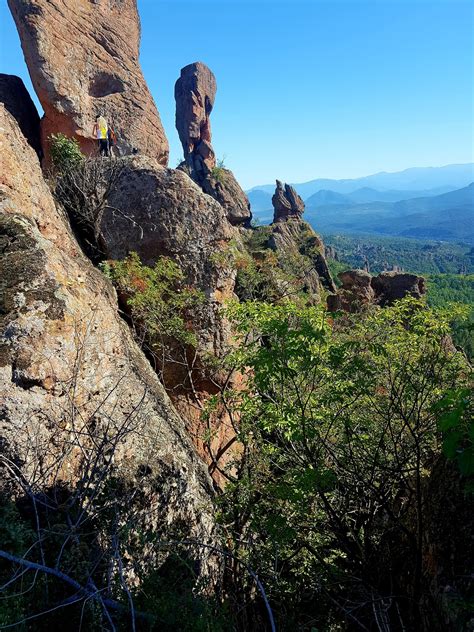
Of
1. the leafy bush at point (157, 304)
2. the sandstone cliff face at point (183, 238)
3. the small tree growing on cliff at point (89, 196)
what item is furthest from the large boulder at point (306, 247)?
the leafy bush at point (157, 304)

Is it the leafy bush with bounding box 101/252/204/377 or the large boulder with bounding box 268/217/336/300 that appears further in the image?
the large boulder with bounding box 268/217/336/300

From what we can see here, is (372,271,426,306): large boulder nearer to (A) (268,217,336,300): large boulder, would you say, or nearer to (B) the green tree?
(A) (268,217,336,300): large boulder

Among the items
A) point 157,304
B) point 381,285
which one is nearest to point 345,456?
point 157,304

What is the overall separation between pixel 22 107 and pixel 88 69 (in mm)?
6220

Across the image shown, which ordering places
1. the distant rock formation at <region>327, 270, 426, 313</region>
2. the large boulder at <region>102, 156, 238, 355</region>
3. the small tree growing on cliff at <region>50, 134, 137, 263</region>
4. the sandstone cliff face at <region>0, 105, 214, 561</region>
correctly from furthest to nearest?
1. the distant rock formation at <region>327, 270, 426, 313</region>
2. the large boulder at <region>102, 156, 238, 355</region>
3. the small tree growing on cliff at <region>50, 134, 137, 263</region>
4. the sandstone cliff face at <region>0, 105, 214, 561</region>

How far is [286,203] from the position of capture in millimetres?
66875

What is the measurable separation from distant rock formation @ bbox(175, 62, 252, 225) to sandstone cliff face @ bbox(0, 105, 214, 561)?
5694 cm

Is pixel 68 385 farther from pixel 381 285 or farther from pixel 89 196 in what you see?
pixel 381 285

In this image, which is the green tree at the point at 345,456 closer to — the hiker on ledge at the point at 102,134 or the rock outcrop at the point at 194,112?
the hiker on ledge at the point at 102,134

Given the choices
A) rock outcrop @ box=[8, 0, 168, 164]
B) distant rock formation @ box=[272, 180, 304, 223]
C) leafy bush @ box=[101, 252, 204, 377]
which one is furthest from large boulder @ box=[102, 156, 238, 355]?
distant rock formation @ box=[272, 180, 304, 223]

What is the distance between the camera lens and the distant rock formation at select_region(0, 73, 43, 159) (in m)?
21.2

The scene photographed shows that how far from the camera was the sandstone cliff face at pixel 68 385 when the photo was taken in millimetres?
5344

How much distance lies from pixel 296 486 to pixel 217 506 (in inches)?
79.3

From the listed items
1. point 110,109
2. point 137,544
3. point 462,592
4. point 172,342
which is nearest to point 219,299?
point 172,342
